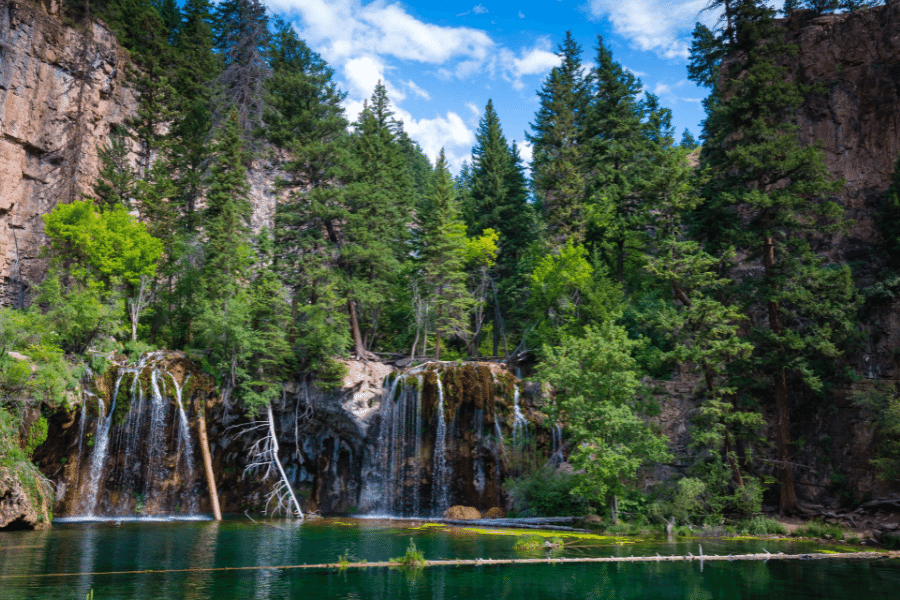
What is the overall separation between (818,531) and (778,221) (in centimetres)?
1238

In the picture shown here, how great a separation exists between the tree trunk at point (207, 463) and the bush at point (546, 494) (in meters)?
14.1

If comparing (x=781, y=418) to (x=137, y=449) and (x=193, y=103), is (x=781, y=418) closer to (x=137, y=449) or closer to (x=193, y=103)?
(x=137, y=449)

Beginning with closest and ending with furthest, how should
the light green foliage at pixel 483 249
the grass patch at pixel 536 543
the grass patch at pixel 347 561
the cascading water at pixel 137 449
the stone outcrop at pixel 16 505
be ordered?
the grass patch at pixel 347 561 < the grass patch at pixel 536 543 < the stone outcrop at pixel 16 505 < the cascading water at pixel 137 449 < the light green foliage at pixel 483 249

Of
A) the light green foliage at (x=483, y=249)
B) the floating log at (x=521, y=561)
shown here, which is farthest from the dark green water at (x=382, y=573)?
the light green foliage at (x=483, y=249)

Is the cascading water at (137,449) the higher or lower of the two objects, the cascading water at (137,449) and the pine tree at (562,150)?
the lower

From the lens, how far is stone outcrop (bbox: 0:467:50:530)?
69.6 ft

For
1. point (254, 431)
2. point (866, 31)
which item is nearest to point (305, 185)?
point (254, 431)

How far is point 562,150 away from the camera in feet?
132

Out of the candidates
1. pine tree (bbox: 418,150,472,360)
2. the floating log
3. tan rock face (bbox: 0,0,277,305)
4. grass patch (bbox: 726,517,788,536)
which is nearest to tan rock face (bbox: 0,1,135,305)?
tan rock face (bbox: 0,0,277,305)

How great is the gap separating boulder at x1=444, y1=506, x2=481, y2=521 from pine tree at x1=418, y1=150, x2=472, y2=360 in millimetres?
10255

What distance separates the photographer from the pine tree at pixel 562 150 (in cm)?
3769

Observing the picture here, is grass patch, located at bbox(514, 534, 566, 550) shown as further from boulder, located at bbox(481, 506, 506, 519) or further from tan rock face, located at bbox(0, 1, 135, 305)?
tan rock face, located at bbox(0, 1, 135, 305)

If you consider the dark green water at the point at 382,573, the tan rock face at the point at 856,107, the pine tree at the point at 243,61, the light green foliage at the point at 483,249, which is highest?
the pine tree at the point at 243,61

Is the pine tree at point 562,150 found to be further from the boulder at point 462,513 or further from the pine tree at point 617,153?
the boulder at point 462,513
